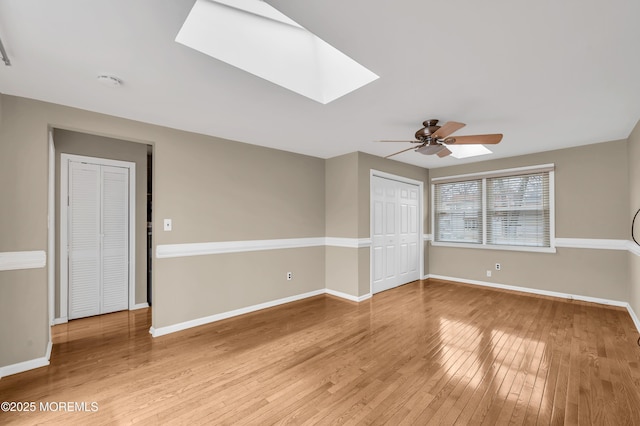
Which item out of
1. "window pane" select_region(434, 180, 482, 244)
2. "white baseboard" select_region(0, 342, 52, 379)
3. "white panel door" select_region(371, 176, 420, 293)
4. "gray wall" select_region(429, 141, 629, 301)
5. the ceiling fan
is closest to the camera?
"white baseboard" select_region(0, 342, 52, 379)

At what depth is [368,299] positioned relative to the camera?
439 centimetres

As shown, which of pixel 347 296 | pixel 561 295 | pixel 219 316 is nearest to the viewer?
pixel 219 316

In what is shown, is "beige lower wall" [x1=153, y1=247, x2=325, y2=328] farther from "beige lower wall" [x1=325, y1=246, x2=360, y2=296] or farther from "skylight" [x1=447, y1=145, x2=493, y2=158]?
"skylight" [x1=447, y1=145, x2=493, y2=158]

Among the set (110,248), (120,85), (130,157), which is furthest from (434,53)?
(110,248)

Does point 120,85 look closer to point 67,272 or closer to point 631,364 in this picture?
point 67,272

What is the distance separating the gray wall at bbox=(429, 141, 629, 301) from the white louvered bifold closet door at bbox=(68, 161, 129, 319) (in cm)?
608

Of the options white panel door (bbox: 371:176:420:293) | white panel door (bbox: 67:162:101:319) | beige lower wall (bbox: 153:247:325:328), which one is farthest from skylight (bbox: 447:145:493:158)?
white panel door (bbox: 67:162:101:319)

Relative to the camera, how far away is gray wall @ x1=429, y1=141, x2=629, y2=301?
388 cm

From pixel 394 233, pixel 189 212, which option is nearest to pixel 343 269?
pixel 394 233

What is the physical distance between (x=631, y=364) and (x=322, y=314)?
300 cm

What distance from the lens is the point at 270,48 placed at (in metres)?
2.14

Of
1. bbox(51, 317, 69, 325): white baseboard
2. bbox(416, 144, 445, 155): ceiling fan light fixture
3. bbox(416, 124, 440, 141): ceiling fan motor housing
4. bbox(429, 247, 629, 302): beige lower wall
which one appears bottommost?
bbox(51, 317, 69, 325): white baseboard

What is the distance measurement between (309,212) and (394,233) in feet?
5.51

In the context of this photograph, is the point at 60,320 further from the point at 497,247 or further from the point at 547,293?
the point at 547,293
